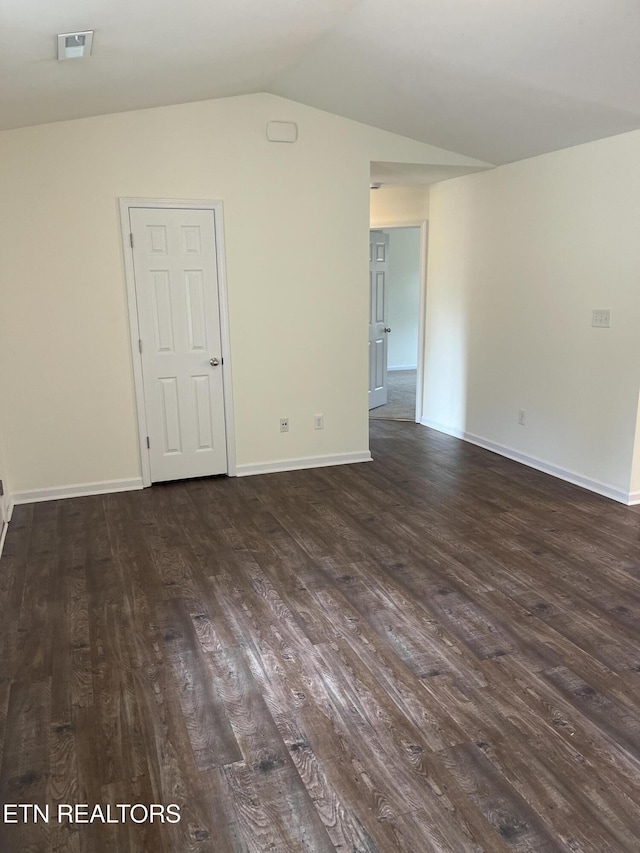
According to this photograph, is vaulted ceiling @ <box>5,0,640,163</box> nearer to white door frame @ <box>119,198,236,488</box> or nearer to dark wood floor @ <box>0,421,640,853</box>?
white door frame @ <box>119,198,236,488</box>

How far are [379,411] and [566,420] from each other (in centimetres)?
294

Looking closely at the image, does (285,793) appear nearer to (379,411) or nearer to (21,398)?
(21,398)

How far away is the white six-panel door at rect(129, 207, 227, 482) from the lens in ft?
14.7

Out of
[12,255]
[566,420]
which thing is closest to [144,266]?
[12,255]

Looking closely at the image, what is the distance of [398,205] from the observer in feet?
20.6

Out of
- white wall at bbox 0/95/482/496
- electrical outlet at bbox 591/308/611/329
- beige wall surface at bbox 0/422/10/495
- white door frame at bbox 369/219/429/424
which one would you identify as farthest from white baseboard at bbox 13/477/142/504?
electrical outlet at bbox 591/308/611/329

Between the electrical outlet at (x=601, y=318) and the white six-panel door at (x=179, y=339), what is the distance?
265 cm

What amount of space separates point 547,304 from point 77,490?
3.72 metres

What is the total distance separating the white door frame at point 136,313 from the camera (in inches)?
172

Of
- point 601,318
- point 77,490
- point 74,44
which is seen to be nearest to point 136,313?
point 77,490

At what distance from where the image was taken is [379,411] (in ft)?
24.2

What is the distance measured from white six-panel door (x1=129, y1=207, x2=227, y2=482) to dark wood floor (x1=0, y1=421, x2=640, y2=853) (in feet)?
2.31

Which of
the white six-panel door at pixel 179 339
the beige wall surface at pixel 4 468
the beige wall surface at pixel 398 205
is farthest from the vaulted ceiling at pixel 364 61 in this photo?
the beige wall surface at pixel 4 468

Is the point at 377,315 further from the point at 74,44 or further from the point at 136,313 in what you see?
the point at 74,44
